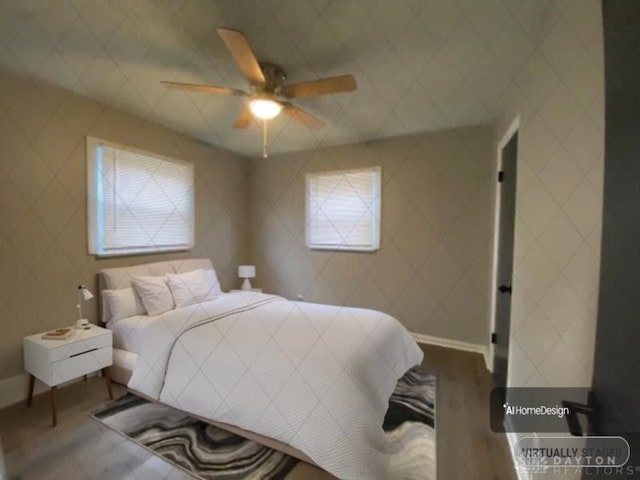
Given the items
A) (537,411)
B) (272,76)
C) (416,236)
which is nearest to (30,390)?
(272,76)

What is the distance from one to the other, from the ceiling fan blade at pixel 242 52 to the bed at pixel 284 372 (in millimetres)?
1647

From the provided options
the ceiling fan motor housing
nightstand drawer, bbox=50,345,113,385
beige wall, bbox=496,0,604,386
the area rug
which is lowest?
the area rug

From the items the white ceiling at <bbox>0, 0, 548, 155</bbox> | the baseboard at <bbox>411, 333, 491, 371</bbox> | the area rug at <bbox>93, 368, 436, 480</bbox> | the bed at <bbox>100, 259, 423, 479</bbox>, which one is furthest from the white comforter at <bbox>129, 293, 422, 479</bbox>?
the white ceiling at <bbox>0, 0, 548, 155</bbox>

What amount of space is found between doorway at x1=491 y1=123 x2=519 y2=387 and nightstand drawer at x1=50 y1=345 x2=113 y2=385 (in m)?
3.00

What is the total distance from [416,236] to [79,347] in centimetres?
322

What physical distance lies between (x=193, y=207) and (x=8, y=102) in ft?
5.45

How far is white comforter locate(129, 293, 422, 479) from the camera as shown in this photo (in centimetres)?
141

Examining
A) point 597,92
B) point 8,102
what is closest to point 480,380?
point 597,92

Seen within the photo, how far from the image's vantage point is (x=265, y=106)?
6.19ft

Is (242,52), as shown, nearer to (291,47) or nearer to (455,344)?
(291,47)

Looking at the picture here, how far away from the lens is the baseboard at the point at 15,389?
2004 mm

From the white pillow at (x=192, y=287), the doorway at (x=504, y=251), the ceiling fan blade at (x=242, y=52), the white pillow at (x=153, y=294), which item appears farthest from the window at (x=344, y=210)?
the ceiling fan blade at (x=242, y=52)

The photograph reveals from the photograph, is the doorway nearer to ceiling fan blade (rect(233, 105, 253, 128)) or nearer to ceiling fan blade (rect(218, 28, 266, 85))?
ceiling fan blade (rect(218, 28, 266, 85))

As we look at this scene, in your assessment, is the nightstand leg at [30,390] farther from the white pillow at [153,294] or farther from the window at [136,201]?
the window at [136,201]
